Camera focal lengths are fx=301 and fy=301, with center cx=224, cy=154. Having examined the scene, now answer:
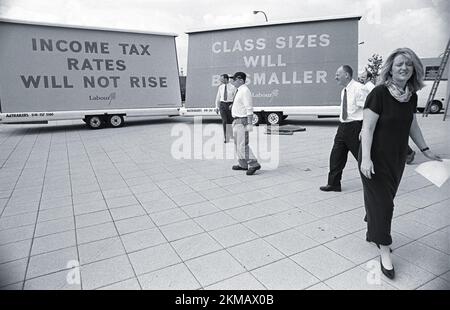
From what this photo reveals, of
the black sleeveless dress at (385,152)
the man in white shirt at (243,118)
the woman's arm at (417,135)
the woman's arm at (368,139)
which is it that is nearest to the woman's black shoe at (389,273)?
the black sleeveless dress at (385,152)

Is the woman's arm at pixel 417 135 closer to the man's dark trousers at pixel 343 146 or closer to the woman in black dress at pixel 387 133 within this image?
the woman in black dress at pixel 387 133

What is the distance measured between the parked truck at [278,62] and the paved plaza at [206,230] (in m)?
5.31

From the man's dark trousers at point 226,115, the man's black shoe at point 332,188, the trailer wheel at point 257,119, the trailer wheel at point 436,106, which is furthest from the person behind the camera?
the trailer wheel at point 436,106

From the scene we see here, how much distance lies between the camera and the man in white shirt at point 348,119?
154 inches

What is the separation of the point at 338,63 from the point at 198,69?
5.20 metres

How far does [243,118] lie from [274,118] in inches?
254

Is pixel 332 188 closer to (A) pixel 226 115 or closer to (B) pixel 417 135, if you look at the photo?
(B) pixel 417 135

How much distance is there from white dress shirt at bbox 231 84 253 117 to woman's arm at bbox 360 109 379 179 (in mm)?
2840

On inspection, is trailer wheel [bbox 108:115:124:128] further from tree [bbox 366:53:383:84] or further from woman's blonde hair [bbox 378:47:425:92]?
woman's blonde hair [bbox 378:47:425:92]

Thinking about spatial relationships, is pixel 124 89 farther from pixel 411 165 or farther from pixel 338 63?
pixel 411 165

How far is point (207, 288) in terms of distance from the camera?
223 cm

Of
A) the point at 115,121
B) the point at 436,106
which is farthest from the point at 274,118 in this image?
the point at 436,106

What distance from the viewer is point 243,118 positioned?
511 cm
